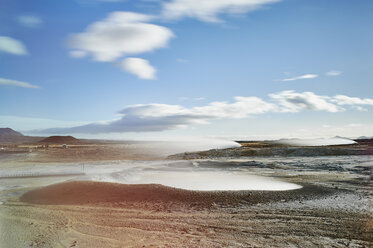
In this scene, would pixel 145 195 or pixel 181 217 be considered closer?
pixel 181 217

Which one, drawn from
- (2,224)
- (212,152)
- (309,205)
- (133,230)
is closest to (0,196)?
(2,224)

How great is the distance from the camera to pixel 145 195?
11148mm

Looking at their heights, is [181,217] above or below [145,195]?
below

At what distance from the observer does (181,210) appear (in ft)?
30.6

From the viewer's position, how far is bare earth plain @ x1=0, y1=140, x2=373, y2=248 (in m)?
6.48

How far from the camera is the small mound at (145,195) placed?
1036cm

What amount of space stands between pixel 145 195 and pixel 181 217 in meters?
3.07

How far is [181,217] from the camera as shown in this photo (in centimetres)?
840

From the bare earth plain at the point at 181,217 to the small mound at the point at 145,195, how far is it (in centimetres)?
3

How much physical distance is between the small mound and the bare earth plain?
0.03 m

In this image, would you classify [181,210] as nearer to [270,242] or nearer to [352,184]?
[270,242]

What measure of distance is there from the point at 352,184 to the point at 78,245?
11999mm

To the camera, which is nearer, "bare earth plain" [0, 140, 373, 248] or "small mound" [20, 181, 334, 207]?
"bare earth plain" [0, 140, 373, 248]

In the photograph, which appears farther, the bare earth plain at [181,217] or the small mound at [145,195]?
the small mound at [145,195]
